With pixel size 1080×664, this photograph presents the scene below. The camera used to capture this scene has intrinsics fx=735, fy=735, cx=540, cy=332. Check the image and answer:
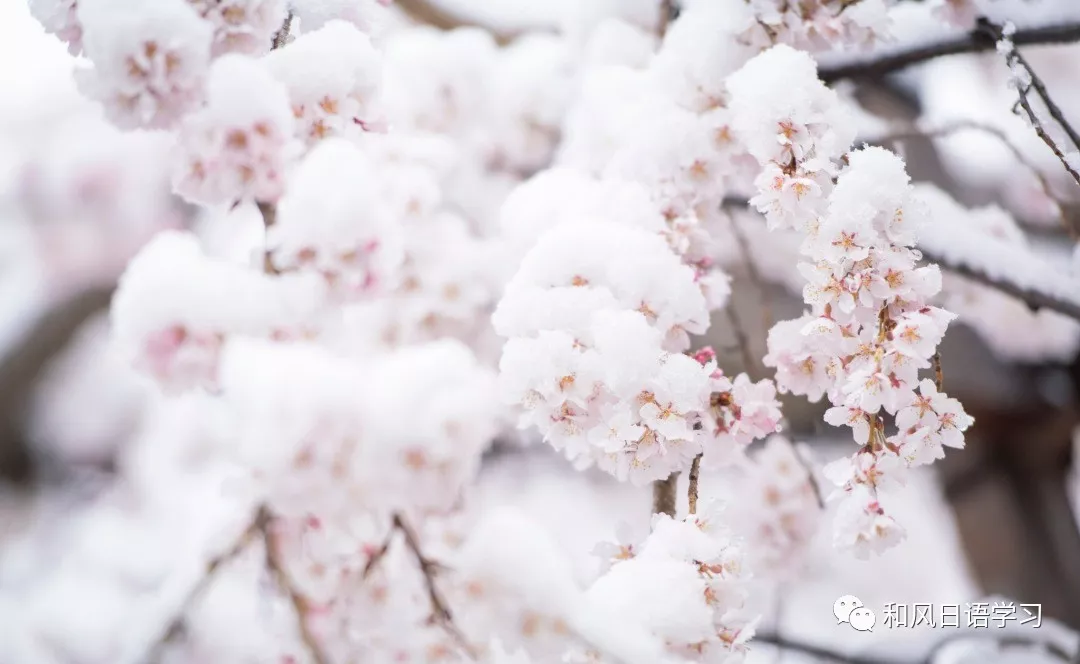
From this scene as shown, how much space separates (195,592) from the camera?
0.54m

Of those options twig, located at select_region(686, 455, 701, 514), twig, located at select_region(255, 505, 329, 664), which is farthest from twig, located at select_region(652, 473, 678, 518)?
twig, located at select_region(255, 505, 329, 664)

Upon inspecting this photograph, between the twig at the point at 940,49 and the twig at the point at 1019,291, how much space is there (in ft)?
0.76

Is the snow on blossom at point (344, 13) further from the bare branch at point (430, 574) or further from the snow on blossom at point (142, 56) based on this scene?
the bare branch at point (430, 574)

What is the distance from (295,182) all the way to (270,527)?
0.28m

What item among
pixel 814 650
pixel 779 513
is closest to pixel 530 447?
pixel 779 513

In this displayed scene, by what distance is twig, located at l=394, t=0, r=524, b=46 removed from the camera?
1.32 meters

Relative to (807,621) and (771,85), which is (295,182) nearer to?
(771,85)

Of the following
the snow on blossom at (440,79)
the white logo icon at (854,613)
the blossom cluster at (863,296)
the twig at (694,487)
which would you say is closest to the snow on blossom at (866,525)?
the blossom cluster at (863,296)

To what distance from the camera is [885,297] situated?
567mm

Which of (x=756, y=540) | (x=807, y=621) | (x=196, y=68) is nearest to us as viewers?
(x=196, y=68)

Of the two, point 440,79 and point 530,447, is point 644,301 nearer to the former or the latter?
point 440,79

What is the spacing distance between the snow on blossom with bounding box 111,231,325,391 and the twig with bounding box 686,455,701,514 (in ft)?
1.08

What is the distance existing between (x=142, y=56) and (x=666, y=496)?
0.54m

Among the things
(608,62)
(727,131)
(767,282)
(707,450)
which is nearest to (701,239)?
(727,131)
